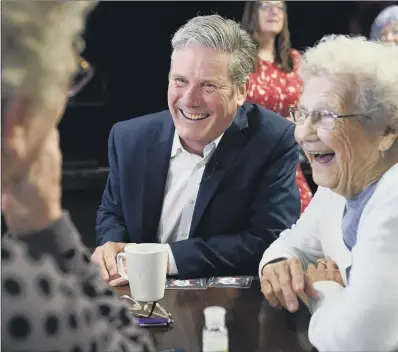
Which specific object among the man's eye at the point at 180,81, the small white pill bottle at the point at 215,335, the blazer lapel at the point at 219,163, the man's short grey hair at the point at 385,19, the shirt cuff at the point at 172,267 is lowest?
the shirt cuff at the point at 172,267

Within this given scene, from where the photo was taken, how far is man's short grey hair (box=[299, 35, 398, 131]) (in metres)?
1.11

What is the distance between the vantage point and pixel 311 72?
1196 millimetres

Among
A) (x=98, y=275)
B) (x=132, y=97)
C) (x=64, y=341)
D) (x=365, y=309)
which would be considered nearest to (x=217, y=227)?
(x=365, y=309)

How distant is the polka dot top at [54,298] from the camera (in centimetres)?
67

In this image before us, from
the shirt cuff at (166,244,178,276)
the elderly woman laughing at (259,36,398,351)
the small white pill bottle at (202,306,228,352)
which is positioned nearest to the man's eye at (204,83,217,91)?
the elderly woman laughing at (259,36,398,351)

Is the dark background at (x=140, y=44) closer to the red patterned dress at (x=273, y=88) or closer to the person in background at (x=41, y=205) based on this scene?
the red patterned dress at (x=273, y=88)

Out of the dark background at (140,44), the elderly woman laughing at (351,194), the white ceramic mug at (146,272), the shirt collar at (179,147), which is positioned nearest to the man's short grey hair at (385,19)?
the dark background at (140,44)

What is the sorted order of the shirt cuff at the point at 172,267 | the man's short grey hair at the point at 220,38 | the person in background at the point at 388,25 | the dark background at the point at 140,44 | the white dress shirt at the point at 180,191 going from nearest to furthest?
the shirt cuff at the point at 172,267, the man's short grey hair at the point at 220,38, the white dress shirt at the point at 180,191, the person in background at the point at 388,25, the dark background at the point at 140,44

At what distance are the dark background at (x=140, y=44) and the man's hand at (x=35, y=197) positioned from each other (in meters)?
2.17

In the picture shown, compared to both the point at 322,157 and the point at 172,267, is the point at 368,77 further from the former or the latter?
the point at 172,267

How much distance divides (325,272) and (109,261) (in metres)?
0.50

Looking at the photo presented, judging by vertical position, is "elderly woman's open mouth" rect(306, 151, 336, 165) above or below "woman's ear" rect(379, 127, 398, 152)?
below

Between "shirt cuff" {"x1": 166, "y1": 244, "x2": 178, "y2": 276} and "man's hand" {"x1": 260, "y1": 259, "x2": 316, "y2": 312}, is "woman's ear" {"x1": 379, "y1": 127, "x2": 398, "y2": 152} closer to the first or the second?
"man's hand" {"x1": 260, "y1": 259, "x2": 316, "y2": 312}

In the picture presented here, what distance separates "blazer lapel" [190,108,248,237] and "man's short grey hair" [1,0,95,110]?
0.90 metres
